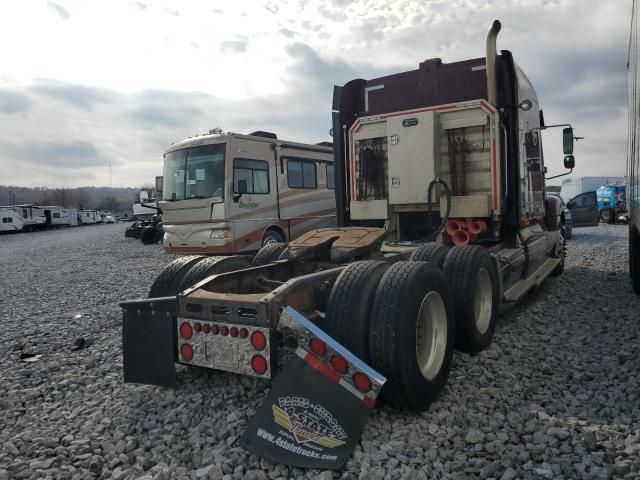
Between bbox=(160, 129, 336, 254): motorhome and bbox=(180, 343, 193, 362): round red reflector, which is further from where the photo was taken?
bbox=(160, 129, 336, 254): motorhome

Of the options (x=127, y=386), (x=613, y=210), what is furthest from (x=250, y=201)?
(x=613, y=210)

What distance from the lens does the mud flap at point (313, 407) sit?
279 cm

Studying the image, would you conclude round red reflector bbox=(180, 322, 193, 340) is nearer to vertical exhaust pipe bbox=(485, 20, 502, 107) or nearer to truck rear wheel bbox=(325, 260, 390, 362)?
truck rear wheel bbox=(325, 260, 390, 362)

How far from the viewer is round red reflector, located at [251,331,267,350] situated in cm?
312

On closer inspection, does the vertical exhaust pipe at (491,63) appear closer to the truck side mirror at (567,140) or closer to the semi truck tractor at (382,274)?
the semi truck tractor at (382,274)

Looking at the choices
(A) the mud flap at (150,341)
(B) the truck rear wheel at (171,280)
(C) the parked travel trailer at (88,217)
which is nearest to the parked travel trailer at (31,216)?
(C) the parked travel trailer at (88,217)

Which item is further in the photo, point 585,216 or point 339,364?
point 585,216

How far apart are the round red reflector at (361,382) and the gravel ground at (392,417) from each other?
34 cm

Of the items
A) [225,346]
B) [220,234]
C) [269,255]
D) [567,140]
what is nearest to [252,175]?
[220,234]

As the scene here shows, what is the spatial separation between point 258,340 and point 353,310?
661 mm

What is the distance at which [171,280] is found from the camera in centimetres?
461

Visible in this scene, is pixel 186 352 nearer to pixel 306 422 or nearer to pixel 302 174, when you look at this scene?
pixel 306 422

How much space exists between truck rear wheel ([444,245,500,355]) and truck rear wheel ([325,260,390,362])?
129cm

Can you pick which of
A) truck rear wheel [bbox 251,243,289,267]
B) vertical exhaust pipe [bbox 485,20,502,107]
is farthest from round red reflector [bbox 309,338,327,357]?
vertical exhaust pipe [bbox 485,20,502,107]
